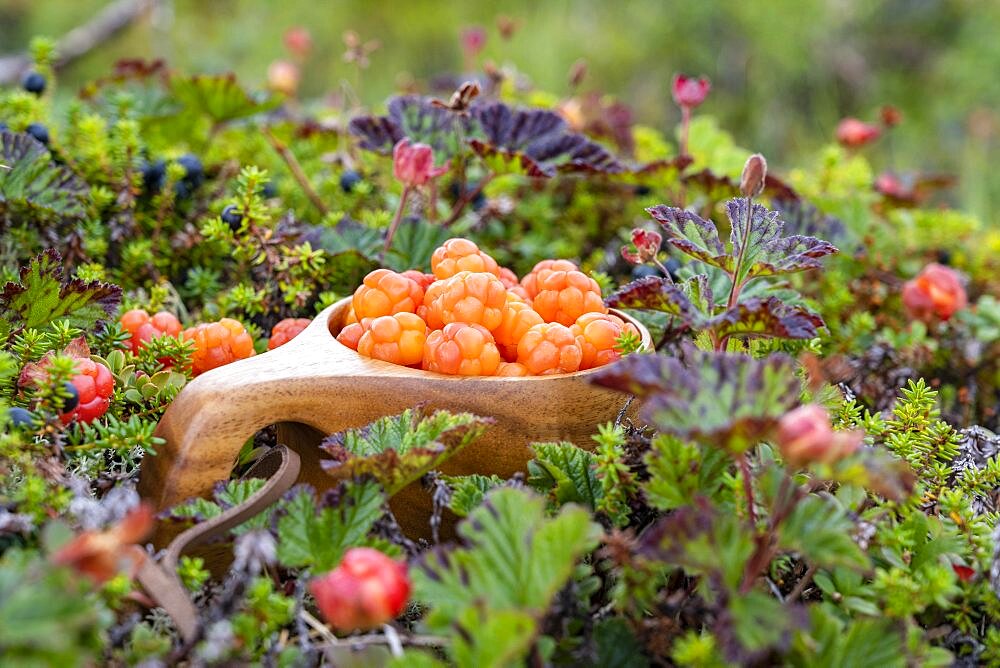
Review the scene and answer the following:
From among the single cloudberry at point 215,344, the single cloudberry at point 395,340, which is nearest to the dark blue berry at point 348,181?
the single cloudberry at point 215,344

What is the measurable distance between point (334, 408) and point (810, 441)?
1.48 feet

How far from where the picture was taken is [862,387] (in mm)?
1263

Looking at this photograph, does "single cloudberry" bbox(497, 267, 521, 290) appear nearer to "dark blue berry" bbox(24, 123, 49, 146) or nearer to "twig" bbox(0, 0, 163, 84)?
"dark blue berry" bbox(24, 123, 49, 146)

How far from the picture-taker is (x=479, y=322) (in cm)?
88

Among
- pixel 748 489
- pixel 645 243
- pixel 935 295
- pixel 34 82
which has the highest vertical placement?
pixel 34 82

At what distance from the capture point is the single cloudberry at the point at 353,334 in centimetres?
92

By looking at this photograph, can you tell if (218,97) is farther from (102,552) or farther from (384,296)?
(102,552)

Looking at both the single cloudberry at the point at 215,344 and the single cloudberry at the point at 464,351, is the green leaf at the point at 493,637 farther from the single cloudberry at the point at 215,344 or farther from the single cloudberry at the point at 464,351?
the single cloudberry at the point at 215,344

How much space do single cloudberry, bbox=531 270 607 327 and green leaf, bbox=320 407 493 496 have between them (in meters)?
0.19

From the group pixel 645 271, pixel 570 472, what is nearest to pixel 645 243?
pixel 570 472

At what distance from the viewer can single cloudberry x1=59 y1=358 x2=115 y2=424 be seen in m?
0.83

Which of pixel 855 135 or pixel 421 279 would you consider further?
pixel 855 135

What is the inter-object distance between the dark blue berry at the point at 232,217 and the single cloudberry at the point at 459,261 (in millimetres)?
307

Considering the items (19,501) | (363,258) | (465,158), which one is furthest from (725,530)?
(465,158)
